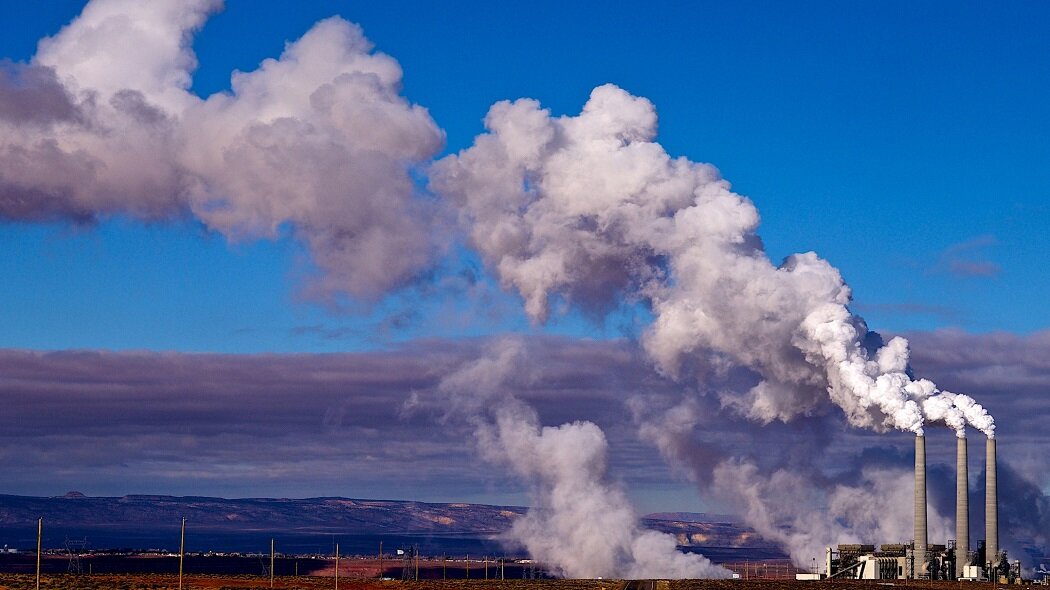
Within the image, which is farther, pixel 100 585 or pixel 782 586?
pixel 782 586

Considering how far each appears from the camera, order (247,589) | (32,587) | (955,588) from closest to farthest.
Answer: (32,587), (247,589), (955,588)

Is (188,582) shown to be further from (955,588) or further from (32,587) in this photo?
(955,588)

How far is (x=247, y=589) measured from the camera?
6383 inches

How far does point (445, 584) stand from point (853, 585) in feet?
191

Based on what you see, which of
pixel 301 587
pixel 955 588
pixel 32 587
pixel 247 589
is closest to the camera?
pixel 32 587

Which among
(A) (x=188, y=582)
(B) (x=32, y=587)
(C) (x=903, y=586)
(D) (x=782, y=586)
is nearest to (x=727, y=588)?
(D) (x=782, y=586)

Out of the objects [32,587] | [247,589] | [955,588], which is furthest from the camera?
[955,588]

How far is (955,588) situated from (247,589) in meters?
97.1

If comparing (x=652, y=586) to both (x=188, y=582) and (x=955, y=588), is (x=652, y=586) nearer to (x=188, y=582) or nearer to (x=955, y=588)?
(x=955, y=588)

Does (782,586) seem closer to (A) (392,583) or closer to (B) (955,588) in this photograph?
(B) (955,588)

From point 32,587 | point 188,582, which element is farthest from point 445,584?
point 32,587

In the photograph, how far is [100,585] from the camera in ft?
544

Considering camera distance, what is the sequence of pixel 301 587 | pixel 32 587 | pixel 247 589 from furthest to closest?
pixel 301 587 → pixel 247 589 → pixel 32 587

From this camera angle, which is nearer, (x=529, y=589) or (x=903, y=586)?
(x=529, y=589)
